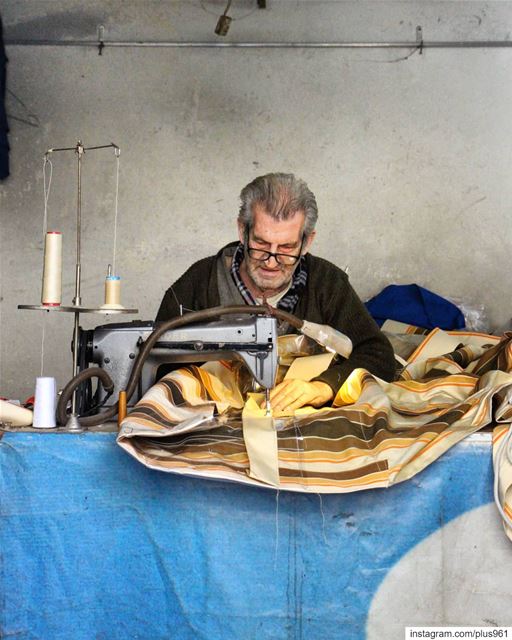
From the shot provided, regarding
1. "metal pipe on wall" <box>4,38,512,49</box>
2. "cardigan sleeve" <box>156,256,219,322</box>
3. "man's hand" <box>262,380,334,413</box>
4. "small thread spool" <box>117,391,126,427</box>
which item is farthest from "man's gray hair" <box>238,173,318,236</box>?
"metal pipe on wall" <box>4,38,512,49</box>

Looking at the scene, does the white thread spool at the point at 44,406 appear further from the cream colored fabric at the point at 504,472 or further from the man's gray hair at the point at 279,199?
the cream colored fabric at the point at 504,472

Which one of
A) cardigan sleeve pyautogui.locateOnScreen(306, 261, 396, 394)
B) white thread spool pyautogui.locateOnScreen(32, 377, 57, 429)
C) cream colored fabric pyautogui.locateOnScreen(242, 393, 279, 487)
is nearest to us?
cream colored fabric pyautogui.locateOnScreen(242, 393, 279, 487)

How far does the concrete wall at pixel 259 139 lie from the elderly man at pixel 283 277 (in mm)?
1753

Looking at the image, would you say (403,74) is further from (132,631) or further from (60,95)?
(132,631)

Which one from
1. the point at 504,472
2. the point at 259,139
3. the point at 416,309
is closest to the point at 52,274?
the point at 504,472

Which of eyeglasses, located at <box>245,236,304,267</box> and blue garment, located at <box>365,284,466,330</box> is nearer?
eyeglasses, located at <box>245,236,304,267</box>

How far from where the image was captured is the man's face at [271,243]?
2635 millimetres

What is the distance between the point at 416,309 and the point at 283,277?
1606mm

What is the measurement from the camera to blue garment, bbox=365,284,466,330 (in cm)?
412

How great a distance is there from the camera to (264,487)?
76.4 inches

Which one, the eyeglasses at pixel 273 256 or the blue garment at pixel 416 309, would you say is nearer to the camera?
the eyeglasses at pixel 273 256

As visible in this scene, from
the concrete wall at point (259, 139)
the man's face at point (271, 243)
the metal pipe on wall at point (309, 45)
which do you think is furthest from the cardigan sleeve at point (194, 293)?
the metal pipe on wall at point (309, 45)

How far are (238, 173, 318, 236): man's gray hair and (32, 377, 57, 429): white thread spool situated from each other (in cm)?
87

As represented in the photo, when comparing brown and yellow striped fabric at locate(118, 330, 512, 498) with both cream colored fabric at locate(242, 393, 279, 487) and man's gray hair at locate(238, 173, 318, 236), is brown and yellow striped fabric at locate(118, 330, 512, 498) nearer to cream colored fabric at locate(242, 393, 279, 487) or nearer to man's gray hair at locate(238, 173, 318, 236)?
cream colored fabric at locate(242, 393, 279, 487)
